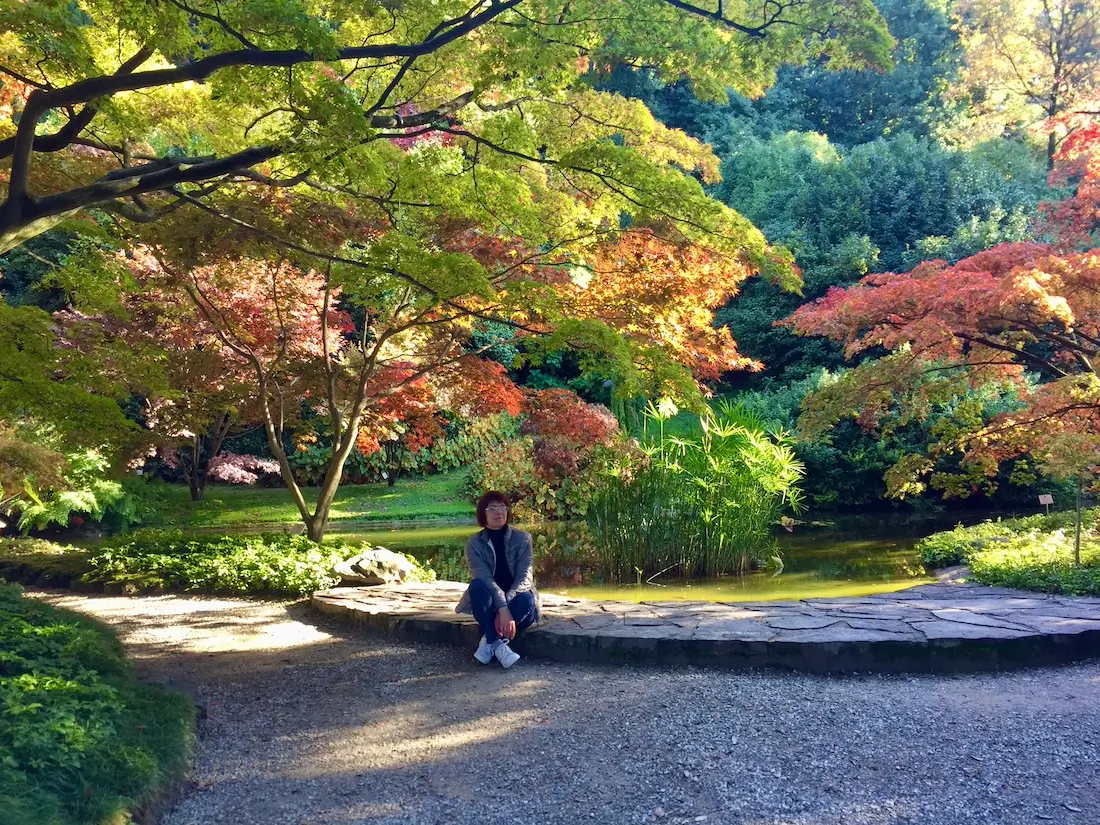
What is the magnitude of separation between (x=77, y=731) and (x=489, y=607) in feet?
6.31

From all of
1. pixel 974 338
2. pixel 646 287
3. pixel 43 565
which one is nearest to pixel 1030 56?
pixel 974 338

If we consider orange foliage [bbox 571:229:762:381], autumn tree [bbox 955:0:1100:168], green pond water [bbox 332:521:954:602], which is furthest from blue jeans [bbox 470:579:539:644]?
autumn tree [bbox 955:0:1100:168]

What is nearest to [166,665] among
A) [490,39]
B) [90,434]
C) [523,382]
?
[90,434]

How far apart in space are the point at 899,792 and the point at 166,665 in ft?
12.3

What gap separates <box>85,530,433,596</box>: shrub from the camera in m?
6.53

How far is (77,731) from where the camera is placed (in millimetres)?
2668

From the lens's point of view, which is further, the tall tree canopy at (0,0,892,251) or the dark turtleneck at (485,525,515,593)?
the dark turtleneck at (485,525,515,593)

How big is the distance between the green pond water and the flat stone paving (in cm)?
122

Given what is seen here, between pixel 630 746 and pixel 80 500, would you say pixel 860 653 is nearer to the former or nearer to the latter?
pixel 630 746

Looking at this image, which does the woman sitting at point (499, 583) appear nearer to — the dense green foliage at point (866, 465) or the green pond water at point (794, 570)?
the green pond water at point (794, 570)

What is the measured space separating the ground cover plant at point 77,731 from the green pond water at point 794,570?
12.0ft

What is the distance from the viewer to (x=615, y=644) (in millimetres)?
4125

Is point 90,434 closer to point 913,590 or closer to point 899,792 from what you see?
point 899,792

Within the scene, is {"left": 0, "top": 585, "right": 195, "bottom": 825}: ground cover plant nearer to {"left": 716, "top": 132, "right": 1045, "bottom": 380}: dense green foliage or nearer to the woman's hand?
the woman's hand
